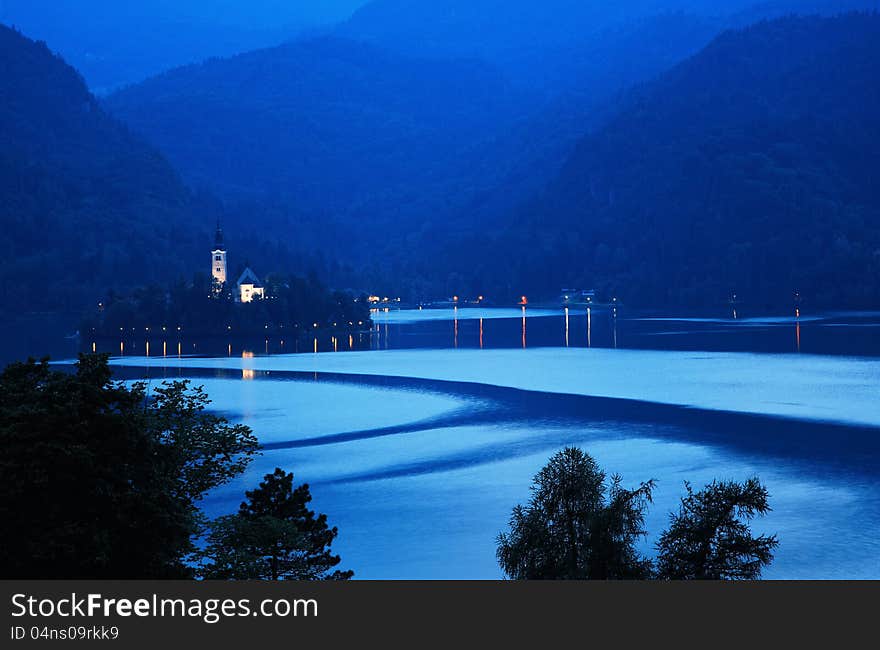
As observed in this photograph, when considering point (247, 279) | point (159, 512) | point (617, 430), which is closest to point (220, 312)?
point (247, 279)

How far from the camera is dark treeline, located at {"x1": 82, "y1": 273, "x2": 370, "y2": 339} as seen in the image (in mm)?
127750

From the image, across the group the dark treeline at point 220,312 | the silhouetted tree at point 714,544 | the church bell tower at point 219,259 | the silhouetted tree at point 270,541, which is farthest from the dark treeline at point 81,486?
the church bell tower at point 219,259

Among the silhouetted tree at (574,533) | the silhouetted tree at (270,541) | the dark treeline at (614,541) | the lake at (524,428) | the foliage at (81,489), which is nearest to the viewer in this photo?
the foliage at (81,489)

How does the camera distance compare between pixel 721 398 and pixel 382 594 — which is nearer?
pixel 382 594

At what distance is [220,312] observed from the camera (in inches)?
5221

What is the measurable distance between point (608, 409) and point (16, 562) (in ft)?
157

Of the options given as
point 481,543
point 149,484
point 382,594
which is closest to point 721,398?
point 481,543

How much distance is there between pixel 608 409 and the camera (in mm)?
59344

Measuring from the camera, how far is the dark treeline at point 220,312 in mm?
127750

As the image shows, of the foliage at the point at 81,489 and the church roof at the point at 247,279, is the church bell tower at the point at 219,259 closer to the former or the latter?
the church roof at the point at 247,279

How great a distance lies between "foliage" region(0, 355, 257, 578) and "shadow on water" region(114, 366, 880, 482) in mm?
24465

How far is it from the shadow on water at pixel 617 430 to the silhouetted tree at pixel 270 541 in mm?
19617

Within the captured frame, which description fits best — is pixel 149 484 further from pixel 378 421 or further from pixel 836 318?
pixel 836 318

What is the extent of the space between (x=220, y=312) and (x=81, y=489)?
120 metres
